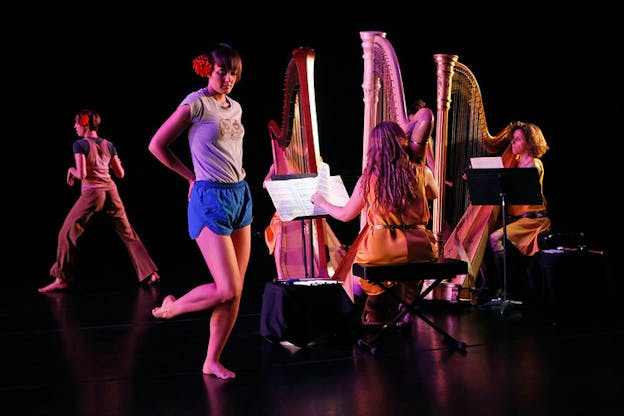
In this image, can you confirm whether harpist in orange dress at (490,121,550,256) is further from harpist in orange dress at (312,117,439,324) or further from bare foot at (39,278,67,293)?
bare foot at (39,278,67,293)

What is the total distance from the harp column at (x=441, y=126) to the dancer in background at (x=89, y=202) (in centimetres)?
281

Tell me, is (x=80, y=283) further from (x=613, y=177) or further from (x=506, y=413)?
(x=613, y=177)

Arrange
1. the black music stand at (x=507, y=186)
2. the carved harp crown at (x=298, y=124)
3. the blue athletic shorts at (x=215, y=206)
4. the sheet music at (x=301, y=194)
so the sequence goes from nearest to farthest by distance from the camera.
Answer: the blue athletic shorts at (x=215, y=206), the sheet music at (x=301, y=194), the carved harp crown at (x=298, y=124), the black music stand at (x=507, y=186)

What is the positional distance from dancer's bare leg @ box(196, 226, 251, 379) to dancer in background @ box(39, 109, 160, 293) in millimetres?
3356

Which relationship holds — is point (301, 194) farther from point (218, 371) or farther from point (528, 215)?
point (528, 215)

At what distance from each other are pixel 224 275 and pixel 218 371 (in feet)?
1.77

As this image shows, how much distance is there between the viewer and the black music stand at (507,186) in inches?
211

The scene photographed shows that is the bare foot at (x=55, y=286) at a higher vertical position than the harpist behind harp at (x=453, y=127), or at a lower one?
lower

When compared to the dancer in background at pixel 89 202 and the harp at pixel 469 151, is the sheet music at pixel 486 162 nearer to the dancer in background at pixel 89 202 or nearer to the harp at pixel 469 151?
the harp at pixel 469 151

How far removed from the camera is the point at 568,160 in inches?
341

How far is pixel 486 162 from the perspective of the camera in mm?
5812

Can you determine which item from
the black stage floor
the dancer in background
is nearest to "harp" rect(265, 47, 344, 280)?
the black stage floor

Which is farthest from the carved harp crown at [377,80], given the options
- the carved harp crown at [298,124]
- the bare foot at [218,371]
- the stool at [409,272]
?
the bare foot at [218,371]

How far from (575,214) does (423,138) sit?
4967 mm
